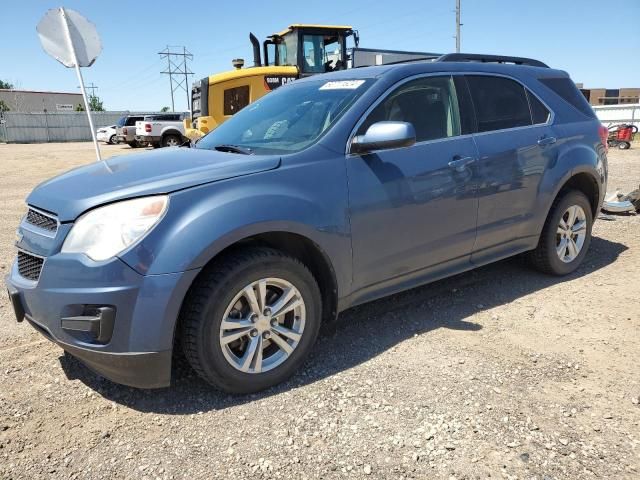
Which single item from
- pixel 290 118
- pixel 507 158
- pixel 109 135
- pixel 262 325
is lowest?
pixel 262 325

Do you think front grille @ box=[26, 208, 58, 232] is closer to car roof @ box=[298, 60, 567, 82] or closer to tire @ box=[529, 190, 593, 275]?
car roof @ box=[298, 60, 567, 82]

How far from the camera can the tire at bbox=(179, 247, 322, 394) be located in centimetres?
263

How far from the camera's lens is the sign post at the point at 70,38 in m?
6.20

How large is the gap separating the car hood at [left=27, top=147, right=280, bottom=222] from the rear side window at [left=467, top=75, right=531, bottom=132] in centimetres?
185

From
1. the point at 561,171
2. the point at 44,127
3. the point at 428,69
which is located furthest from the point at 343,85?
the point at 44,127

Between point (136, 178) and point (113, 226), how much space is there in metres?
0.38

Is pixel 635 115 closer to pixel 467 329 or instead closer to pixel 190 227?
pixel 467 329

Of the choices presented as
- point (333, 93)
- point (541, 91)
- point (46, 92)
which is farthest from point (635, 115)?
point (46, 92)

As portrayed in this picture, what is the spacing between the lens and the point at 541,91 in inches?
174

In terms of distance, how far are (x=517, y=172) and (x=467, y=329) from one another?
1308 mm

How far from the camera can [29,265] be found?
8.99ft

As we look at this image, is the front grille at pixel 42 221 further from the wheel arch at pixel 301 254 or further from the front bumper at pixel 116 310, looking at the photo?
the wheel arch at pixel 301 254

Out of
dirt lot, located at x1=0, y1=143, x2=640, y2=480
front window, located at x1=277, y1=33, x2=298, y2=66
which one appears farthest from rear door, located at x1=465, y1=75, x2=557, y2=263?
front window, located at x1=277, y1=33, x2=298, y2=66

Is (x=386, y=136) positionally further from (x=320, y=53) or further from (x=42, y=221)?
(x=320, y=53)
